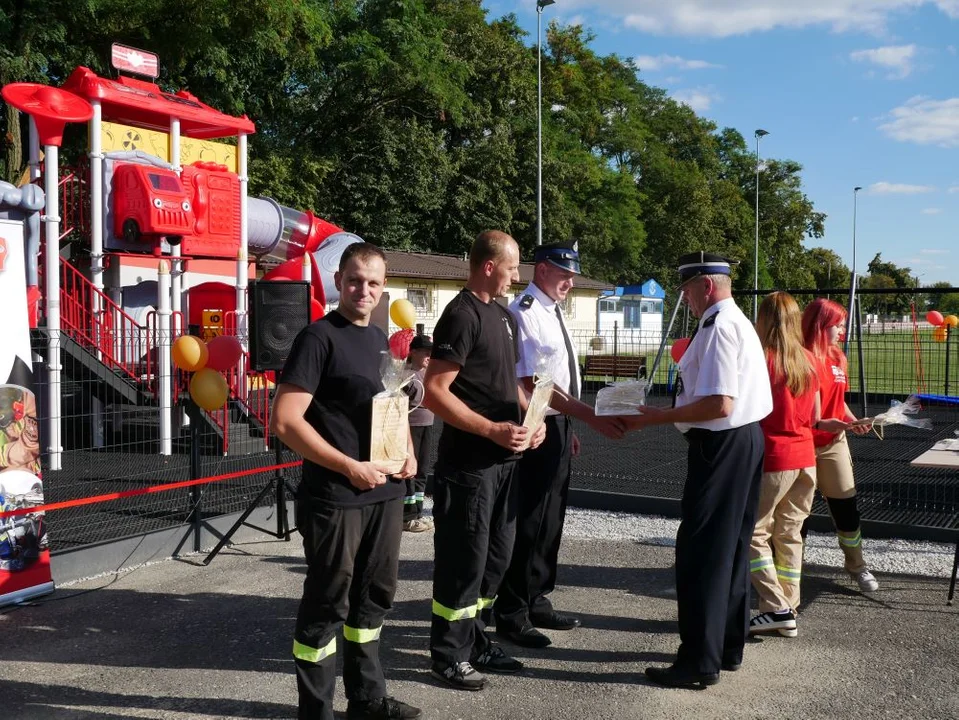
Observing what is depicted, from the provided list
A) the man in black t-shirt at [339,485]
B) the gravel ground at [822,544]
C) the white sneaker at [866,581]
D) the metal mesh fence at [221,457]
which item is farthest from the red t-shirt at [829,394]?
the man in black t-shirt at [339,485]

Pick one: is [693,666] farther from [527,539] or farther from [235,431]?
[235,431]

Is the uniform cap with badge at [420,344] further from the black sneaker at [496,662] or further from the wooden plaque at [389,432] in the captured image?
the wooden plaque at [389,432]

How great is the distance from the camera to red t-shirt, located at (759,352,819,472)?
488 centimetres

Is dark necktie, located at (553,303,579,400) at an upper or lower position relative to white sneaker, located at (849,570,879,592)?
upper

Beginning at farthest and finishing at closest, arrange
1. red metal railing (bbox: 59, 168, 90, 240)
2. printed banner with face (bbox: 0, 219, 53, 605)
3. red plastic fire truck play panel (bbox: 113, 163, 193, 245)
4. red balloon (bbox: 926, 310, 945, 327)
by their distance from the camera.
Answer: red balloon (bbox: 926, 310, 945, 327)
red metal railing (bbox: 59, 168, 90, 240)
red plastic fire truck play panel (bbox: 113, 163, 193, 245)
printed banner with face (bbox: 0, 219, 53, 605)

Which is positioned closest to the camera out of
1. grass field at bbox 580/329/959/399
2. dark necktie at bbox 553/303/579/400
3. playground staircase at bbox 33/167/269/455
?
dark necktie at bbox 553/303/579/400

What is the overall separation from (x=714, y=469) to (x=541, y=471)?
1064mm

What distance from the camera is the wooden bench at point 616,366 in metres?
17.3

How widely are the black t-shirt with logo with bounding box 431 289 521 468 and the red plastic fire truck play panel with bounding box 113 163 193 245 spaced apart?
8214mm

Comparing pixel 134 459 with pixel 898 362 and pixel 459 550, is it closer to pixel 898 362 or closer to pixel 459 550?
pixel 459 550

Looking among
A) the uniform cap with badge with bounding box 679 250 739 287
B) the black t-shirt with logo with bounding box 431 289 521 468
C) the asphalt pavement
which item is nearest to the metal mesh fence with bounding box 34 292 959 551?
the asphalt pavement

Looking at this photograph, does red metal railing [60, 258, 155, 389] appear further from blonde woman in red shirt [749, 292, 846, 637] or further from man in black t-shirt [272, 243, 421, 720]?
blonde woman in red shirt [749, 292, 846, 637]

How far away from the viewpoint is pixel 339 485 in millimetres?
3523

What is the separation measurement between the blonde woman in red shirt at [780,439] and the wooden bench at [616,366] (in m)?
11.7
